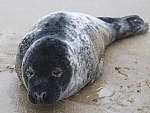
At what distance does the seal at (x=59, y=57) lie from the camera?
4227 millimetres

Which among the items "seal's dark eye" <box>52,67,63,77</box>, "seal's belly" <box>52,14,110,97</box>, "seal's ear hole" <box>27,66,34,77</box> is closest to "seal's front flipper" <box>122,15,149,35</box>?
"seal's belly" <box>52,14,110,97</box>

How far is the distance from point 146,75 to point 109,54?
74 cm

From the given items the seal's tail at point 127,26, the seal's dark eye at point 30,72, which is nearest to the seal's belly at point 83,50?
the seal's dark eye at point 30,72

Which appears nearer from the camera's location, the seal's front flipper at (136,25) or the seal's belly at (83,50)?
the seal's belly at (83,50)

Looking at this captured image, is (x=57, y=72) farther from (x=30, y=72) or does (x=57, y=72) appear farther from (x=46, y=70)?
(x=30, y=72)

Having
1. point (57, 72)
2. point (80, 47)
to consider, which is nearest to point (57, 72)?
point (57, 72)

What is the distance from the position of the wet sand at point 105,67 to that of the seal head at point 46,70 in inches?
8.4

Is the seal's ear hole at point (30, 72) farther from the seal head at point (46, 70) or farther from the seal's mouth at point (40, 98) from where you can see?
the seal's mouth at point (40, 98)

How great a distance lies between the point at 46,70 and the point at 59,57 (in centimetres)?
19

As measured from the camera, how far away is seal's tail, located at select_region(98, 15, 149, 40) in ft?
20.6

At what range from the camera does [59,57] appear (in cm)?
433

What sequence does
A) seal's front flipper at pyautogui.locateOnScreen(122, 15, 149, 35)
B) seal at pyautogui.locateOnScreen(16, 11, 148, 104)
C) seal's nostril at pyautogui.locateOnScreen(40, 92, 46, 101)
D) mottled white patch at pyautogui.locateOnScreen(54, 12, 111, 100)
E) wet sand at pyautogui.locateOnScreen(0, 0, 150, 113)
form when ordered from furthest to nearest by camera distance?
seal's front flipper at pyautogui.locateOnScreen(122, 15, 149, 35) → mottled white patch at pyautogui.locateOnScreen(54, 12, 111, 100) → wet sand at pyautogui.locateOnScreen(0, 0, 150, 113) → seal at pyautogui.locateOnScreen(16, 11, 148, 104) → seal's nostril at pyautogui.locateOnScreen(40, 92, 46, 101)

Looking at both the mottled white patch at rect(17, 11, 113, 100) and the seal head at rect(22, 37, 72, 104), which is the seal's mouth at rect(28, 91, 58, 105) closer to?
the seal head at rect(22, 37, 72, 104)

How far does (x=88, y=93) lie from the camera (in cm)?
473
